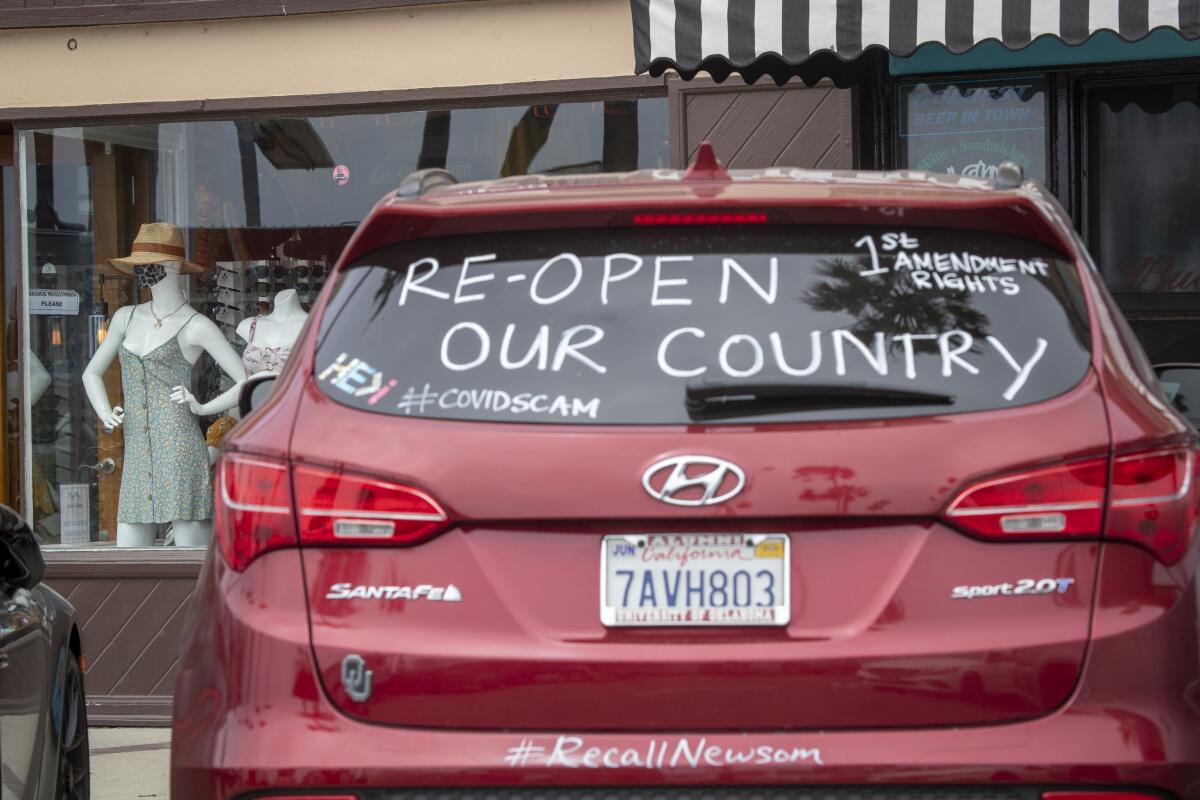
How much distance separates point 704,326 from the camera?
9.74 feet

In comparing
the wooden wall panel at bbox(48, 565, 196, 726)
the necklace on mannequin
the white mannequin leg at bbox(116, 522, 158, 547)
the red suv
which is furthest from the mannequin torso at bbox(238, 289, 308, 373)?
the red suv

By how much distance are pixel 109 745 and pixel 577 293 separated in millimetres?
5553

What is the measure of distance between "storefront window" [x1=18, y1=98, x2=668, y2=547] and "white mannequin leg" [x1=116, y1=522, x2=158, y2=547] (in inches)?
0.4

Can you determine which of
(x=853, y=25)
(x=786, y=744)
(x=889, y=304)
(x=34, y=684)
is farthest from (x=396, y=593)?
(x=853, y=25)

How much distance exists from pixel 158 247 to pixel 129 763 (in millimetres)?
2733

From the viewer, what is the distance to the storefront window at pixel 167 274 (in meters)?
8.62

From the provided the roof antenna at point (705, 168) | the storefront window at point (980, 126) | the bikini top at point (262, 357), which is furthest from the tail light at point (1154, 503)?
the bikini top at point (262, 357)

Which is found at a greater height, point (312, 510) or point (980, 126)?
point (980, 126)

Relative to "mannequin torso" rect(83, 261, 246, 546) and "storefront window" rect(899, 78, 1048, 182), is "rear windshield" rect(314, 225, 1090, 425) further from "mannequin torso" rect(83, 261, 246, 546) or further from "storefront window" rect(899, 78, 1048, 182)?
"mannequin torso" rect(83, 261, 246, 546)

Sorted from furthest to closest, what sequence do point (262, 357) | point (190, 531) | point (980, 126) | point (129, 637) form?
point (190, 531)
point (262, 357)
point (129, 637)
point (980, 126)

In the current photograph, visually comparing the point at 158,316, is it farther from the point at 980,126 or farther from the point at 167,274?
the point at 980,126

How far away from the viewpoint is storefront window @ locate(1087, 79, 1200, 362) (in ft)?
27.0

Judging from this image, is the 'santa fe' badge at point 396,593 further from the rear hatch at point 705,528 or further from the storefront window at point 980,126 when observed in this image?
the storefront window at point 980,126

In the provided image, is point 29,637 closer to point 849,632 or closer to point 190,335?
point 849,632
